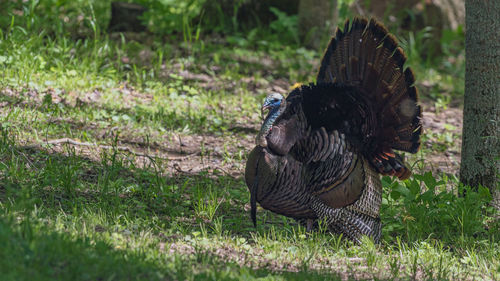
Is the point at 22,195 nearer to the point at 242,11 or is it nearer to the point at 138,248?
the point at 138,248

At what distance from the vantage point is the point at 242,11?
10.7 meters

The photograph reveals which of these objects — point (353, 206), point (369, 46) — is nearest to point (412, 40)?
point (369, 46)

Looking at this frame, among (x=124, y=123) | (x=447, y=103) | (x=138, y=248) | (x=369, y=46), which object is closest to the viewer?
(x=138, y=248)

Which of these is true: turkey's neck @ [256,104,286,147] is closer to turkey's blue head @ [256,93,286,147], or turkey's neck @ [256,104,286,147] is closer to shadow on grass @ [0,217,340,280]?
turkey's blue head @ [256,93,286,147]

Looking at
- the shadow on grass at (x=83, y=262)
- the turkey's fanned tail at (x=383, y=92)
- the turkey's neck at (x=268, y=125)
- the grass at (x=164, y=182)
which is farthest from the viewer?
the turkey's fanned tail at (x=383, y=92)

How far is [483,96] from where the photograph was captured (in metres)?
5.28

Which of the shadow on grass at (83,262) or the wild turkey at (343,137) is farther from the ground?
the wild turkey at (343,137)

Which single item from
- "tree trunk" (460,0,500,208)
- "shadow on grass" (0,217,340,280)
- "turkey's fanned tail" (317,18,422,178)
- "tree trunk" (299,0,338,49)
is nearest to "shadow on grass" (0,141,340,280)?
"shadow on grass" (0,217,340,280)

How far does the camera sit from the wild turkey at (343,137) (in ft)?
15.8

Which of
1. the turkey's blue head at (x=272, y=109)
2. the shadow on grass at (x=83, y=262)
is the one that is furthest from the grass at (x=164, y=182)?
the turkey's blue head at (x=272, y=109)

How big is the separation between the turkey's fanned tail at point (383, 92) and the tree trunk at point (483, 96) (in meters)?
0.46

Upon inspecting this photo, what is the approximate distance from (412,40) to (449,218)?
19.0 feet

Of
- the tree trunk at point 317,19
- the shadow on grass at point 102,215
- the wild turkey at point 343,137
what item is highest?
the tree trunk at point 317,19

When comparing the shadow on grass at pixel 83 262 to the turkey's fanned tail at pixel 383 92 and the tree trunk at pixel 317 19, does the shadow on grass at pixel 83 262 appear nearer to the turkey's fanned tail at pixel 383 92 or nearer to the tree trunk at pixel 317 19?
the turkey's fanned tail at pixel 383 92
